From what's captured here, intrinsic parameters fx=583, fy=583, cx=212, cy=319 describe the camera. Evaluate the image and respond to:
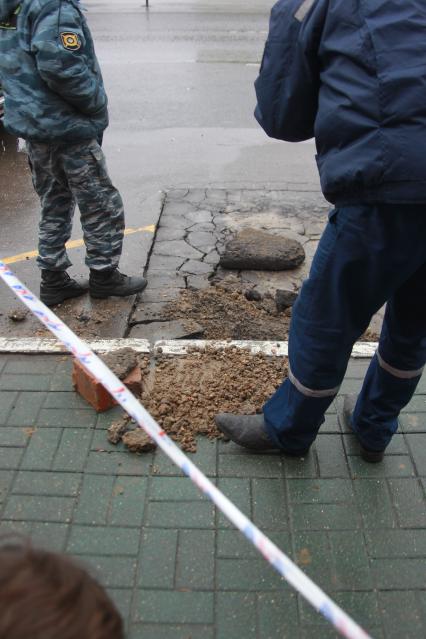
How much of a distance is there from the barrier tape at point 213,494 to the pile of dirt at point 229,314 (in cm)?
178

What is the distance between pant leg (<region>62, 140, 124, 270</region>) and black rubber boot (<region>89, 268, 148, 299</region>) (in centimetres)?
7

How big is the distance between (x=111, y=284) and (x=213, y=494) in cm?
289

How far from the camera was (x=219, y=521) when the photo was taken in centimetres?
253

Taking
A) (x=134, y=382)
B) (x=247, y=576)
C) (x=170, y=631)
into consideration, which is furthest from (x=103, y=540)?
(x=134, y=382)

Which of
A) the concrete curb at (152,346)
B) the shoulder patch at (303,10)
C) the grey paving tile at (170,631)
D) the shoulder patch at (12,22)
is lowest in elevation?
the concrete curb at (152,346)

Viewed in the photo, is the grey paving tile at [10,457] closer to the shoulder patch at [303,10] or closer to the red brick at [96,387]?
the red brick at [96,387]

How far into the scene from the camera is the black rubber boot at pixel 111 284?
418 centimetres

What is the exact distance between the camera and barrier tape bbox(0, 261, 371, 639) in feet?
4.22

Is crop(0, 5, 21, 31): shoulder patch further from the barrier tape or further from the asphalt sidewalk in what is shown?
the asphalt sidewalk

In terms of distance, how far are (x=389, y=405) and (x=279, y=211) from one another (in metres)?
3.33

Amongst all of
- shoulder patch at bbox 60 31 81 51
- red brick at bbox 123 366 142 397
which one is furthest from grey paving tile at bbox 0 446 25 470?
shoulder patch at bbox 60 31 81 51

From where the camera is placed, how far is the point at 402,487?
2.72m

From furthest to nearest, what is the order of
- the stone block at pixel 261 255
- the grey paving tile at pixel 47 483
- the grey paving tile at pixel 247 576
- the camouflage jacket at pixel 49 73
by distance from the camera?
1. the stone block at pixel 261 255
2. the camouflage jacket at pixel 49 73
3. the grey paving tile at pixel 47 483
4. the grey paving tile at pixel 247 576

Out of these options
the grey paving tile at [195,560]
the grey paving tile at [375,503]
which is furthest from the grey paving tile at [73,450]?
the grey paving tile at [375,503]
